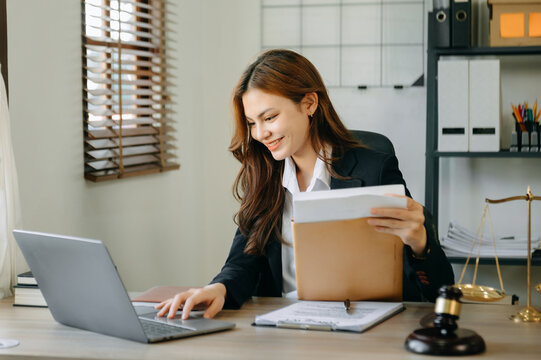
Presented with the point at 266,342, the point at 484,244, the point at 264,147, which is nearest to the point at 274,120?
the point at 264,147

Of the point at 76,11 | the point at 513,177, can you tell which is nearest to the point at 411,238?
the point at 76,11

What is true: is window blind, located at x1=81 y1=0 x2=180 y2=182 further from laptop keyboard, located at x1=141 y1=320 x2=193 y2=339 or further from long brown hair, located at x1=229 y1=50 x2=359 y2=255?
laptop keyboard, located at x1=141 y1=320 x2=193 y2=339

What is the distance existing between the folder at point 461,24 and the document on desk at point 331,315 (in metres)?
1.60

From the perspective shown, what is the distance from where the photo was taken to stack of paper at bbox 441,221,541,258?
9.42 feet

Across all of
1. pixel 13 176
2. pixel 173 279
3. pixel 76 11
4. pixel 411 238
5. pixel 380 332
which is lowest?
pixel 173 279

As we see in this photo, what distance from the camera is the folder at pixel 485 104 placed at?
9.39 ft

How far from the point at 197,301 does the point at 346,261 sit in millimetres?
346

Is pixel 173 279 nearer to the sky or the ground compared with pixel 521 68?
nearer to the ground

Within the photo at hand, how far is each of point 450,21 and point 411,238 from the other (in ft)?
5.27

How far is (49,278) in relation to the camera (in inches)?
57.7

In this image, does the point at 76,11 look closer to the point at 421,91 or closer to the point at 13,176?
the point at 13,176

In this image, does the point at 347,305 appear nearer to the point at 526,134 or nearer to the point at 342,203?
the point at 342,203

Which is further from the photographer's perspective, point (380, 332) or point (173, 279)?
point (173, 279)

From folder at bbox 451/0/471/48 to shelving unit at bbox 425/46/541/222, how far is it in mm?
54
